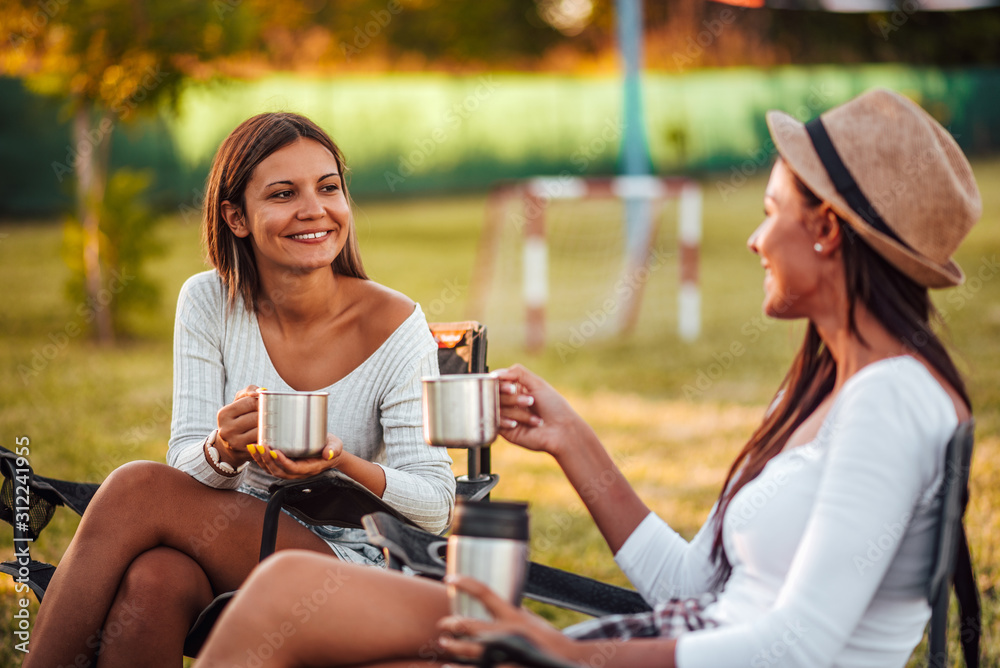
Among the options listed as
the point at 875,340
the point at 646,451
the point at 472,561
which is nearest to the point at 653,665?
the point at 472,561

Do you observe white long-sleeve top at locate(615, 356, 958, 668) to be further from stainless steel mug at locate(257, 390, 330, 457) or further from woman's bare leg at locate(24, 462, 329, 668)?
woman's bare leg at locate(24, 462, 329, 668)

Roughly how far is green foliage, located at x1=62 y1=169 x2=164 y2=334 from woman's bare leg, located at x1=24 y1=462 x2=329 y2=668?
6977mm

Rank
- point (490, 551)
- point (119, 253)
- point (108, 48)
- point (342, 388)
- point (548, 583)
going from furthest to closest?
1. point (119, 253)
2. point (108, 48)
3. point (342, 388)
4. point (548, 583)
5. point (490, 551)

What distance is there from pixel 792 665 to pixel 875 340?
1.80 feet

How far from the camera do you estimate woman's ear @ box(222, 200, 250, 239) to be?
269cm

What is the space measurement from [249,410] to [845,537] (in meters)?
1.31

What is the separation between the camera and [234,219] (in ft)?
8.88

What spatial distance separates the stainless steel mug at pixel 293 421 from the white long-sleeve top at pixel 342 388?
1.36ft

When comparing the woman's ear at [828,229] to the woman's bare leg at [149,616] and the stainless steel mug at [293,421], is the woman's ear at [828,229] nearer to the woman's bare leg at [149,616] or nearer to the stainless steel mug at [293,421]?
the stainless steel mug at [293,421]

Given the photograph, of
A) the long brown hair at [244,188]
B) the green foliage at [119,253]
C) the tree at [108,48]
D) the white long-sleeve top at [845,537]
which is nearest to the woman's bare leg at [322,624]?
the white long-sleeve top at [845,537]

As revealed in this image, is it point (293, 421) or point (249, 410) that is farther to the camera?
point (249, 410)

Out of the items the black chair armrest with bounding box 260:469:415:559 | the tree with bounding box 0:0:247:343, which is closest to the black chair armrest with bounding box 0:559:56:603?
the black chair armrest with bounding box 260:469:415:559

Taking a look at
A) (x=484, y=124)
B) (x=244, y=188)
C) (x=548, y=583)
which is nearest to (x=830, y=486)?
(x=548, y=583)

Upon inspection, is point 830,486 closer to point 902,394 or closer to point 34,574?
point 902,394
